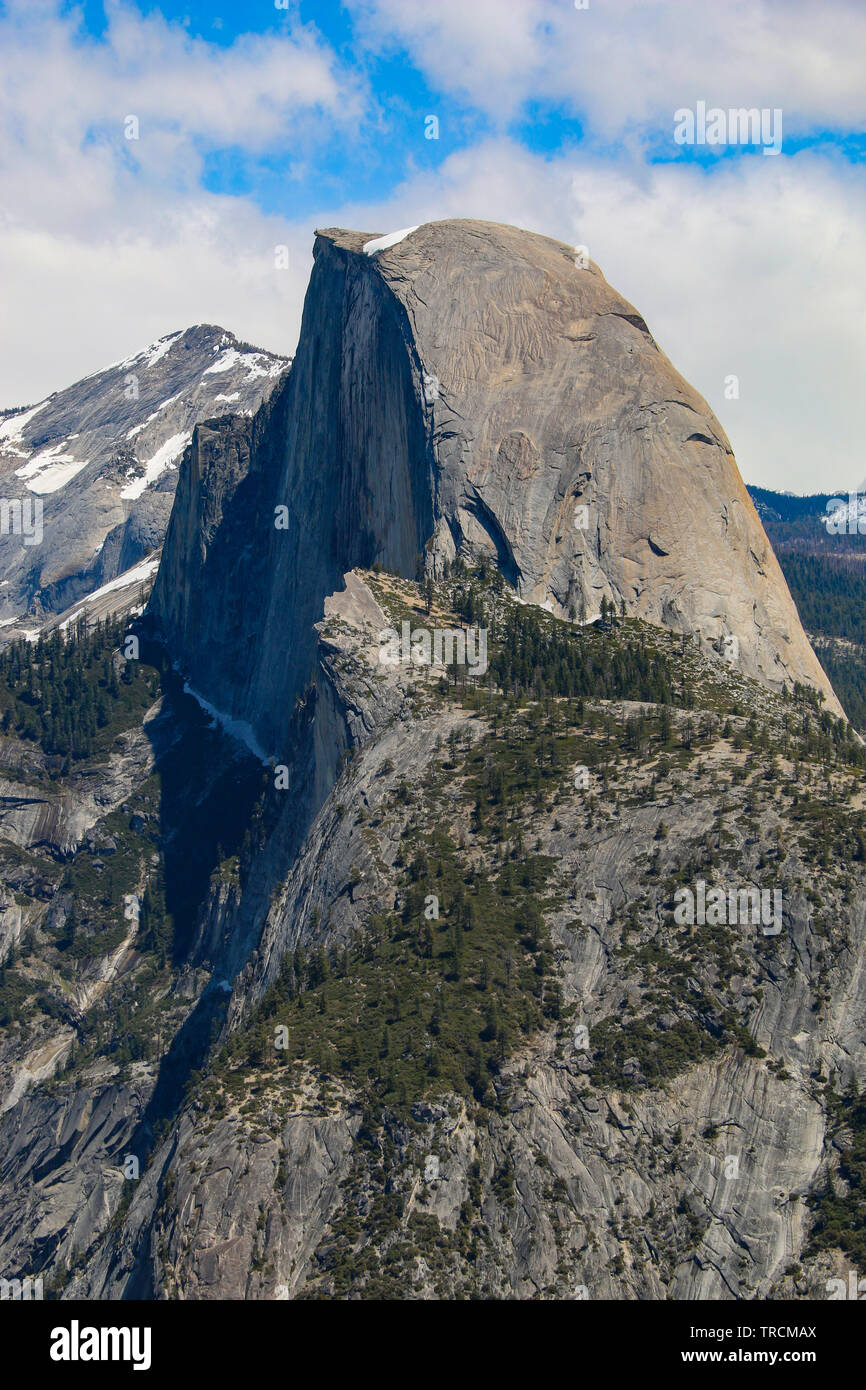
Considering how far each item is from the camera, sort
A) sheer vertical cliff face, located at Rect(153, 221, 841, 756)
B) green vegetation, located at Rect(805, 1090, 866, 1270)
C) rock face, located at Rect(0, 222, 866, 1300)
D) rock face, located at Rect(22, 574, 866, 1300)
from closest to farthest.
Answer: green vegetation, located at Rect(805, 1090, 866, 1270)
rock face, located at Rect(22, 574, 866, 1300)
rock face, located at Rect(0, 222, 866, 1300)
sheer vertical cliff face, located at Rect(153, 221, 841, 756)

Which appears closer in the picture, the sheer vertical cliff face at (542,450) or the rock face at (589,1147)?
the rock face at (589,1147)

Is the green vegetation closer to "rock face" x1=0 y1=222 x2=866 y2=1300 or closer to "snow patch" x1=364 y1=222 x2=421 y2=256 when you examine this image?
"rock face" x1=0 y1=222 x2=866 y2=1300

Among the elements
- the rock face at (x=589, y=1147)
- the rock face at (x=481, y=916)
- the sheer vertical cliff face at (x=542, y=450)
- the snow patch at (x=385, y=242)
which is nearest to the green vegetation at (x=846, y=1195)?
the rock face at (x=481, y=916)

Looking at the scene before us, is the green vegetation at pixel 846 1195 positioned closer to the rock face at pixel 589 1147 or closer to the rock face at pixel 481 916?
the rock face at pixel 481 916

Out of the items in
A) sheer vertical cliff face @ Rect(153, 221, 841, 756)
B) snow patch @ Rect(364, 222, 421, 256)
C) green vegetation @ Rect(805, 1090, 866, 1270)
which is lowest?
green vegetation @ Rect(805, 1090, 866, 1270)

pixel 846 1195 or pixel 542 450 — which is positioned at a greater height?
pixel 542 450

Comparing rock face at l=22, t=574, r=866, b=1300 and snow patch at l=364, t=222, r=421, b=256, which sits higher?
snow patch at l=364, t=222, r=421, b=256

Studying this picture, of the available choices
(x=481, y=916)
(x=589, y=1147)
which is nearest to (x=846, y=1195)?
(x=589, y=1147)

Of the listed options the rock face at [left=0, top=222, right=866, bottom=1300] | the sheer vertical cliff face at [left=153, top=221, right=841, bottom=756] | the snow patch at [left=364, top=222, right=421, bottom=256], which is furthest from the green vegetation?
the snow patch at [left=364, top=222, right=421, bottom=256]

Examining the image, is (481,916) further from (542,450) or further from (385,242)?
(385,242)
